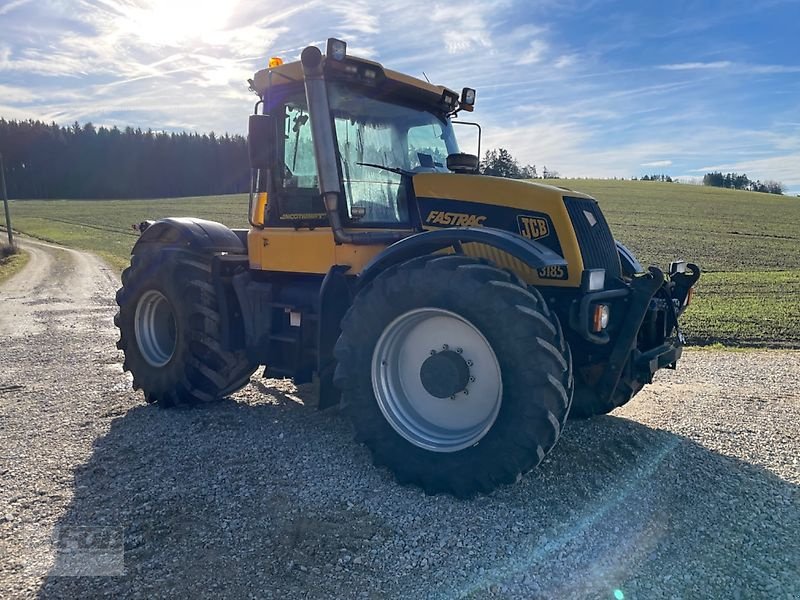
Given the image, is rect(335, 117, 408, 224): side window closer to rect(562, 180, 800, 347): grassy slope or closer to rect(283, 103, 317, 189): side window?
rect(283, 103, 317, 189): side window

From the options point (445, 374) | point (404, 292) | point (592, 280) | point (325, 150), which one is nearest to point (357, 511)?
point (445, 374)

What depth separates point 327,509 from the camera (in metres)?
4.18

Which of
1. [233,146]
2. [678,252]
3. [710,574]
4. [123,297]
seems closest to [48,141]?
[233,146]

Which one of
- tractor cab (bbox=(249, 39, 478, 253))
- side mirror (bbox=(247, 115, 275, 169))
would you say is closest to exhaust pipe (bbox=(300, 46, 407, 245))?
tractor cab (bbox=(249, 39, 478, 253))

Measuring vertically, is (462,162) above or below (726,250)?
above

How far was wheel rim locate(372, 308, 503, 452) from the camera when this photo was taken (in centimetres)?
443

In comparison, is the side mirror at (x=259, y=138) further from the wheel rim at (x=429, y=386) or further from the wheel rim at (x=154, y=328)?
the wheel rim at (x=154, y=328)

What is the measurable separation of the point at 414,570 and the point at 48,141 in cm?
10168

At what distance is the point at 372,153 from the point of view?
541 cm

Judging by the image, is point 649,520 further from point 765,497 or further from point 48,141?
point 48,141

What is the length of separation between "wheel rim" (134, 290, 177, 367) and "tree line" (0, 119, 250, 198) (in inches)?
3255

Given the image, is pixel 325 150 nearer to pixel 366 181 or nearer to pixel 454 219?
pixel 366 181

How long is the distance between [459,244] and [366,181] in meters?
1.13

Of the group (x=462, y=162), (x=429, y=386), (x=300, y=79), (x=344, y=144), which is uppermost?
(x=300, y=79)
